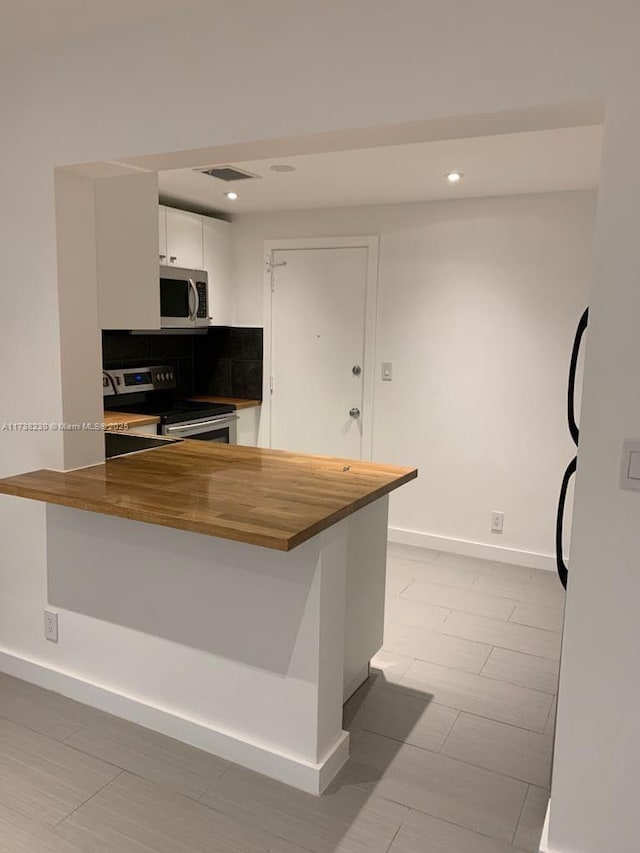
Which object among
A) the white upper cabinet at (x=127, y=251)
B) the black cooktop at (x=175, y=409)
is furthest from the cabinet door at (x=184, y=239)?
the white upper cabinet at (x=127, y=251)

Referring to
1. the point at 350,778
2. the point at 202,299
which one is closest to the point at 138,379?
the point at 202,299

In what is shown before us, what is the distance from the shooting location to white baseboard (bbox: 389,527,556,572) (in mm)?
4246

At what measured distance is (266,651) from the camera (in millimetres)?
2166

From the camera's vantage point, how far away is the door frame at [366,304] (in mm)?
4520

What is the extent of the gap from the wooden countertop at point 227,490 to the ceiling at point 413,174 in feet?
4.11

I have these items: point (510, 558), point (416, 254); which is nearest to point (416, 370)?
point (416, 254)

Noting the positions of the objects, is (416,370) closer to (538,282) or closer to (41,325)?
(538,282)

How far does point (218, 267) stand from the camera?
4922 millimetres

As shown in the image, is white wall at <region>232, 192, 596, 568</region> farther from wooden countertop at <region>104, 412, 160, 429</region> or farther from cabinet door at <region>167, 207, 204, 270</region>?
wooden countertop at <region>104, 412, 160, 429</region>

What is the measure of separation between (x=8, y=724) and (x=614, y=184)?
2643 millimetres

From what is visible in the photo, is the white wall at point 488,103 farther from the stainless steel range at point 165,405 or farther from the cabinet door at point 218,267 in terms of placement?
the cabinet door at point 218,267

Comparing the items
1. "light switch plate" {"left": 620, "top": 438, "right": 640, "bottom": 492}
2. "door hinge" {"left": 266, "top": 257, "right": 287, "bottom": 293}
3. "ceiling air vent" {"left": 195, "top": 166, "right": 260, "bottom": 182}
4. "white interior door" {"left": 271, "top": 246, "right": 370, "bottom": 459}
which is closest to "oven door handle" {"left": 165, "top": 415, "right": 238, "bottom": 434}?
"white interior door" {"left": 271, "top": 246, "right": 370, "bottom": 459}

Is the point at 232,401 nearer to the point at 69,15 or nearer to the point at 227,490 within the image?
the point at 227,490

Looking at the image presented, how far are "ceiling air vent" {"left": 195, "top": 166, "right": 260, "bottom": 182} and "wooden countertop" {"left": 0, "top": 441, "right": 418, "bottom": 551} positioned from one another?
1552 mm
